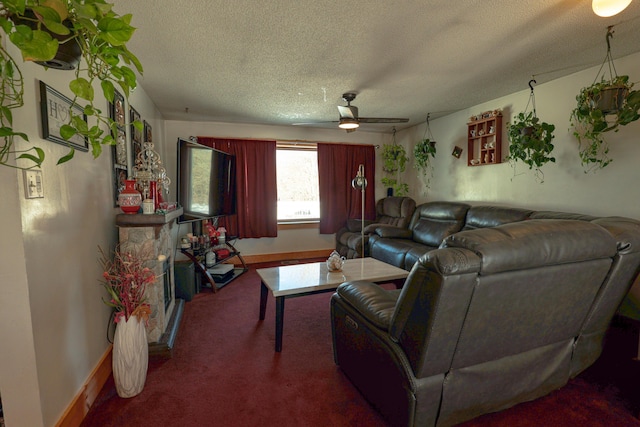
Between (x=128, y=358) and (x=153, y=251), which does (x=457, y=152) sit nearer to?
(x=153, y=251)

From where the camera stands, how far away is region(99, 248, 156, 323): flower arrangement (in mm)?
1770

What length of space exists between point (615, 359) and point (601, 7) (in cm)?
220

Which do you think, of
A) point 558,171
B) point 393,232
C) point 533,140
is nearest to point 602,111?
point 533,140

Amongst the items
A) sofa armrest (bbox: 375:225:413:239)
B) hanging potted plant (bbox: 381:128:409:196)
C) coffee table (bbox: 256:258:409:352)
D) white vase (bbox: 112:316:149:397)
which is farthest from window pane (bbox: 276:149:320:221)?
white vase (bbox: 112:316:149:397)

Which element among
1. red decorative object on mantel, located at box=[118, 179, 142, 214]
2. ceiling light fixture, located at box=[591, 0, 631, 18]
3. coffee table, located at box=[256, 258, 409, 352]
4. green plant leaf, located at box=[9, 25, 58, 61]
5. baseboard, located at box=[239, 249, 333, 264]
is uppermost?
ceiling light fixture, located at box=[591, 0, 631, 18]

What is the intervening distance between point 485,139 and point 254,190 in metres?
3.34

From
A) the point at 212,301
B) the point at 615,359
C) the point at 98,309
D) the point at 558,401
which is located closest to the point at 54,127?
the point at 98,309

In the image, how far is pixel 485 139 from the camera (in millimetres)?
3832

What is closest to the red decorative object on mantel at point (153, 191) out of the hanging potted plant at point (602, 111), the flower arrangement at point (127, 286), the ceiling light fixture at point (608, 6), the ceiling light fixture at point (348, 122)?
the flower arrangement at point (127, 286)

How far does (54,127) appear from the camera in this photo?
4.64 ft

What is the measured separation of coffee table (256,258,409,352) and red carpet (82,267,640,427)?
281 mm

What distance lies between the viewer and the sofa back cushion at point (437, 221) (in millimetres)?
3799

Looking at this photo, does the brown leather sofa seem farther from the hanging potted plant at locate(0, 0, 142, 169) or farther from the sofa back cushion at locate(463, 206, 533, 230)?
the hanging potted plant at locate(0, 0, 142, 169)

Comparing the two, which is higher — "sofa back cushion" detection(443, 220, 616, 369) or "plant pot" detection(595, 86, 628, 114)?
"plant pot" detection(595, 86, 628, 114)
